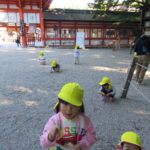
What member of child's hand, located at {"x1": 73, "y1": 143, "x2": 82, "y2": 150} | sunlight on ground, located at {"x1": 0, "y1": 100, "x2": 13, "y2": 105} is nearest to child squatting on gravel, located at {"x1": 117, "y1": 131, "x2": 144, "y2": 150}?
child's hand, located at {"x1": 73, "y1": 143, "x2": 82, "y2": 150}

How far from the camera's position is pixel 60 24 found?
18219 mm

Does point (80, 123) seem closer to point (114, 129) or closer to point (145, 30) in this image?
point (114, 129)

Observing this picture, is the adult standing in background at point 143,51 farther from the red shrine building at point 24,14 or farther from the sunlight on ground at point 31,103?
the red shrine building at point 24,14

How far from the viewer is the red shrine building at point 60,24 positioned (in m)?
16.5

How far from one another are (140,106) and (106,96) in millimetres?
803

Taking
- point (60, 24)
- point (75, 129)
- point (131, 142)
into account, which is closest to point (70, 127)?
point (75, 129)

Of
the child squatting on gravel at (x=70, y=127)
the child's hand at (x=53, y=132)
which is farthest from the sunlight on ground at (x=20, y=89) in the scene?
the child's hand at (x=53, y=132)

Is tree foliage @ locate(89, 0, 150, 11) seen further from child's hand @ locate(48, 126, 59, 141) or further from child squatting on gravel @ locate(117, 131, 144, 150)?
child's hand @ locate(48, 126, 59, 141)

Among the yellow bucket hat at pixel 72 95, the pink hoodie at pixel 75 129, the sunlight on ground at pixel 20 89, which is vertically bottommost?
the sunlight on ground at pixel 20 89

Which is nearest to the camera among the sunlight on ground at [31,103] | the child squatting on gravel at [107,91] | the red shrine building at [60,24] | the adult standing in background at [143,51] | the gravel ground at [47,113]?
the gravel ground at [47,113]

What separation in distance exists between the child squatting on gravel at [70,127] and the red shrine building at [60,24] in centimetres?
1569

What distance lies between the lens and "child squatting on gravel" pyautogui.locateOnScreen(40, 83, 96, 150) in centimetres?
135

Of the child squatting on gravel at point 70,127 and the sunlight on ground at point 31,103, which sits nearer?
the child squatting on gravel at point 70,127

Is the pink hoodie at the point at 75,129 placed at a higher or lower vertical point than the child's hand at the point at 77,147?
higher
